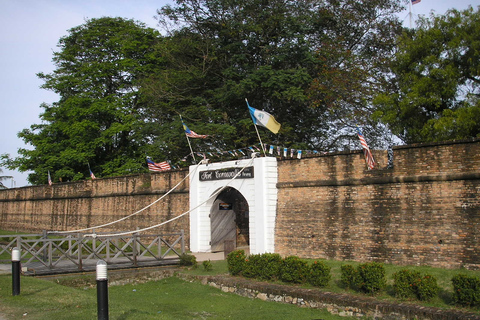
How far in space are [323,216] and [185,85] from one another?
46.6ft

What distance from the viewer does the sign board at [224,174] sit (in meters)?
18.4

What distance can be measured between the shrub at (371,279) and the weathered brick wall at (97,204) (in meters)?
11.8

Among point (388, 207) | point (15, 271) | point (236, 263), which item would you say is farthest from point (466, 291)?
point (15, 271)

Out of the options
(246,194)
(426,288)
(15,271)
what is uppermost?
(246,194)

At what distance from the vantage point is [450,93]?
1775 cm

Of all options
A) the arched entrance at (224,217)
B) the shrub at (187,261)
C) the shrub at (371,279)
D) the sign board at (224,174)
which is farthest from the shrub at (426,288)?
the arched entrance at (224,217)

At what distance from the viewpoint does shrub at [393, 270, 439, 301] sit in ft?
32.3

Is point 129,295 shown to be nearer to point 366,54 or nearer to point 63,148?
point 366,54

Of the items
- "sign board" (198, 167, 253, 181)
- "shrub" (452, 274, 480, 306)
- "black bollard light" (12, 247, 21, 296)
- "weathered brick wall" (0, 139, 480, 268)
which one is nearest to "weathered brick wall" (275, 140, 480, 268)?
"weathered brick wall" (0, 139, 480, 268)

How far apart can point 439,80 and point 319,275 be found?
9.69 metres

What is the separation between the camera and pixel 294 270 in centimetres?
1236

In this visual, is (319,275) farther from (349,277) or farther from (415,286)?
(415,286)

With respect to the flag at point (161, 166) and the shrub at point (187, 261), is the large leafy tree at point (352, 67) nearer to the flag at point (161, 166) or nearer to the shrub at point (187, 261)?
the flag at point (161, 166)

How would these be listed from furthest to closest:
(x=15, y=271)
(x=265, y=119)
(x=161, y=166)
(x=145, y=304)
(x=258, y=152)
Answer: (x=161, y=166) < (x=258, y=152) < (x=265, y=119) < (x=145, y=304) < (x=15, y=271)
